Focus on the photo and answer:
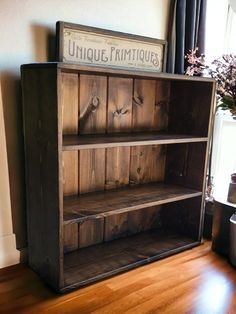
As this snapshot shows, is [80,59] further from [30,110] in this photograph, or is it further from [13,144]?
[13,144]

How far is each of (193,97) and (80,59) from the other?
2.69 feet

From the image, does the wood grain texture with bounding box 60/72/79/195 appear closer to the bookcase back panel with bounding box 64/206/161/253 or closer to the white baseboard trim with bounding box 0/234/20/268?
the bookcase back panel with bounding box 64/206/161/253

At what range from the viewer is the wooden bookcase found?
1571 millimetres

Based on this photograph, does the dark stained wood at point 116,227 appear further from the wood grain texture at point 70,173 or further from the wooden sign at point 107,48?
the wooden sign at point 107,48

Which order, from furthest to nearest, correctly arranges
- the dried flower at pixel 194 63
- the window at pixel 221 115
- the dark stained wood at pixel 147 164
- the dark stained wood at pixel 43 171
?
the window at pixel 221 115 < the dark stained wood at pixel 147 164 < the dried flower at pixel 194 63 < the dark stained wood at pixel 43 171

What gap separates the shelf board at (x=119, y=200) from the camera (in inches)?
66.4

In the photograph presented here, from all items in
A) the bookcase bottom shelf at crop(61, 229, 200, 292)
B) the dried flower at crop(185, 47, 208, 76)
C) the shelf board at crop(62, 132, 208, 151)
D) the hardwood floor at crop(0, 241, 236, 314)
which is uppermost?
the dried flower at crop(185, 47, 208, 76)

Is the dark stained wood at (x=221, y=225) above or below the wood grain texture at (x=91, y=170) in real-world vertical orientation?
below

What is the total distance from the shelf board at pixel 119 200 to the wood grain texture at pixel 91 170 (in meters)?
0.05

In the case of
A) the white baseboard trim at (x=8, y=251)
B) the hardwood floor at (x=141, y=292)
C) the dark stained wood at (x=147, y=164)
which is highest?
the dark stained wood at (x=147, y=164)

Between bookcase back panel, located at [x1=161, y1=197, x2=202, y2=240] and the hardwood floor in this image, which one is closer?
the hardwood floor

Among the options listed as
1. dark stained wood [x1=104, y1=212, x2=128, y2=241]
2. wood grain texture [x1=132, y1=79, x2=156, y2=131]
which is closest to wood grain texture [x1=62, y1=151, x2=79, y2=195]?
dark stained wood [x1=104, y1=212, x2=128, y2=241]

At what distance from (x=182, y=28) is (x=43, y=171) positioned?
136 cm

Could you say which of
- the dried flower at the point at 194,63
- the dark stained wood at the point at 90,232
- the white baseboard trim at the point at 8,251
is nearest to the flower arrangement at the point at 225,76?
the dried flower at the point at 194,63
